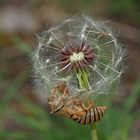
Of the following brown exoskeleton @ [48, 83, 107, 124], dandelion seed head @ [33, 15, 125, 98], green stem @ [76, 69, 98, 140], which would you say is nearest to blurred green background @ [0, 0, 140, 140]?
dandelion seed head @ [33, 15, 125, 98]

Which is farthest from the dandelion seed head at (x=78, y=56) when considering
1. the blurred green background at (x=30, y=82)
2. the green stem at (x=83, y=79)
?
the blurred green background at (x=30, y=82)

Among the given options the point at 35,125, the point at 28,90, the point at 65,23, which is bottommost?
the point at 65,23

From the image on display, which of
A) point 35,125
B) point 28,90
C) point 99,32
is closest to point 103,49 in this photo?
point 99,32

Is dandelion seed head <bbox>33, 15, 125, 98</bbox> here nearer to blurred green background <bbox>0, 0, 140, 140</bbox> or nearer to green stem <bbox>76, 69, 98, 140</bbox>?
green stem <bbox>76, 69, 98, 140</bbox>

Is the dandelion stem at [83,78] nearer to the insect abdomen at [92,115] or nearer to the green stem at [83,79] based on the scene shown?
the green stem at [83,79]

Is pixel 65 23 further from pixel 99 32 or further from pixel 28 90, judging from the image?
pixel 28 90

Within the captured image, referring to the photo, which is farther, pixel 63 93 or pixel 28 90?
pixel 28 90
